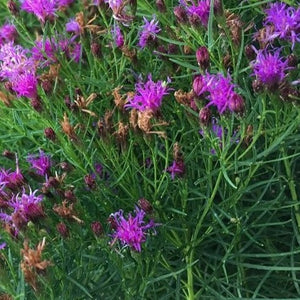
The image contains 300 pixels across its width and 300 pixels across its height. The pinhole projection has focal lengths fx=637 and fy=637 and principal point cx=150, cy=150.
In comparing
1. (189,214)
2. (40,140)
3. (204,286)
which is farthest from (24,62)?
(204,286)

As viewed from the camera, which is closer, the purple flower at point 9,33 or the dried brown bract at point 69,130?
the dried brown bract at point 69,130

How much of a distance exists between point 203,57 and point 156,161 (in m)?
0.19

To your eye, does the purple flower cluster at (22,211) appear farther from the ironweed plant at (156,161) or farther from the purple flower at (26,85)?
the purple flower at (26,85)

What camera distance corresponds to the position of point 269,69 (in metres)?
1.00

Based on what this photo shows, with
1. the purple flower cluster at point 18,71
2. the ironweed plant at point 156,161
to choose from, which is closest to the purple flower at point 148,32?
the ironweed plant at point 156,161

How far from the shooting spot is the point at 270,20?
44.8 inches

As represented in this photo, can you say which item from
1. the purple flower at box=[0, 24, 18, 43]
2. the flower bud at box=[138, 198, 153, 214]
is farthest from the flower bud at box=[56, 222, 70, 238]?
the purple flower at box=[0, 24, 18, 43]

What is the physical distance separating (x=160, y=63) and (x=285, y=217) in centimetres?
40

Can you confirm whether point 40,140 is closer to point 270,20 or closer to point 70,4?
point 70,4

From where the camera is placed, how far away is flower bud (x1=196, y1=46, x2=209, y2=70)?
1.04 meters

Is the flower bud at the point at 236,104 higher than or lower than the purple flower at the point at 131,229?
higher

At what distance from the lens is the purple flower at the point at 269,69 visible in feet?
3.28

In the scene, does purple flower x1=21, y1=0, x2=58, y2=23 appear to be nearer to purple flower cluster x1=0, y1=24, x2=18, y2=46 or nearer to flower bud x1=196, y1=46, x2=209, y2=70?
purple flower cluster x1=0, y1=24, x2=18, y2=46

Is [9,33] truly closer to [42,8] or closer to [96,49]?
[42,8]
